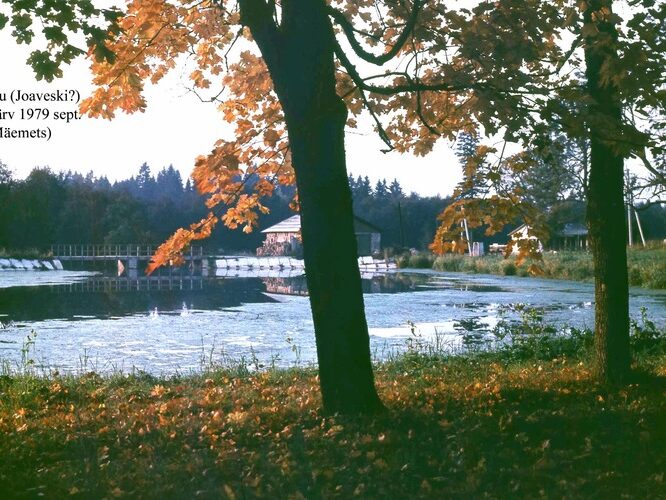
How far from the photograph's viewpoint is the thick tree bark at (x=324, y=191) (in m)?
6.82

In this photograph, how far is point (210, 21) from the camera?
10.1 meters

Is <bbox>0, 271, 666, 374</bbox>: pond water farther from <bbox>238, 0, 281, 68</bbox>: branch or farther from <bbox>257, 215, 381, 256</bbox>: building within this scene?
<bbox>257, 215, 381, 256</bbox>: building

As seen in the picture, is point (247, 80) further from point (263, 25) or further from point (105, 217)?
point (105, 217)

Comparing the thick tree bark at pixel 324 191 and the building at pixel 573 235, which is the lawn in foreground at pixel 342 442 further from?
the building at pixel 573 235

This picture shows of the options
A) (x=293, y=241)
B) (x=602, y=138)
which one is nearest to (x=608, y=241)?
(x=602, y=138)

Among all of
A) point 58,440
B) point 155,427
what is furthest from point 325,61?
point 58,440

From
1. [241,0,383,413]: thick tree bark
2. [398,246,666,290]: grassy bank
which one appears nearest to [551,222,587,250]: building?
[398,246,666,290]: grassy bank

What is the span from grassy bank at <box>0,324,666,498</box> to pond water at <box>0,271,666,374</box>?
3.45 m

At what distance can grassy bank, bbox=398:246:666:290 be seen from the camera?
105ft

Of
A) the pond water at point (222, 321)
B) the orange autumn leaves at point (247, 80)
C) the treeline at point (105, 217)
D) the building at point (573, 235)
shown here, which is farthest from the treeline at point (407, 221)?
the orange autumn leaves at point (247, 80)

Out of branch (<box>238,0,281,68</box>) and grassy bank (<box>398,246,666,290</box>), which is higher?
branch (<box>238,0,281,68</box>)

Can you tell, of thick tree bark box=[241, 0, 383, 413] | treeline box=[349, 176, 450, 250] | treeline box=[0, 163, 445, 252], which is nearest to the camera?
thick tree bark box=[241, 0, 383, 413]

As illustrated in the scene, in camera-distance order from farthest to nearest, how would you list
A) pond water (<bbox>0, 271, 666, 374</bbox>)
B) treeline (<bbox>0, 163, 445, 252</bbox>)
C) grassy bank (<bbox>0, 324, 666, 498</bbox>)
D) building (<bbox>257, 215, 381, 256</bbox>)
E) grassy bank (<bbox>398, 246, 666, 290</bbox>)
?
building (<bbox>257, 215, 381, 256</bbox>) < treeline (<bbox>0, 163, 445, 252</bbox>) < grassy bank (<bbox>398, 246, 666, 290</bbox>) < pond water (<bbox>0, 271, 666, 374</bbox>) < grassy bank (<bbox>0, 324, 666, 498</bbox>)

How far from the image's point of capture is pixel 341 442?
19.5 ft
